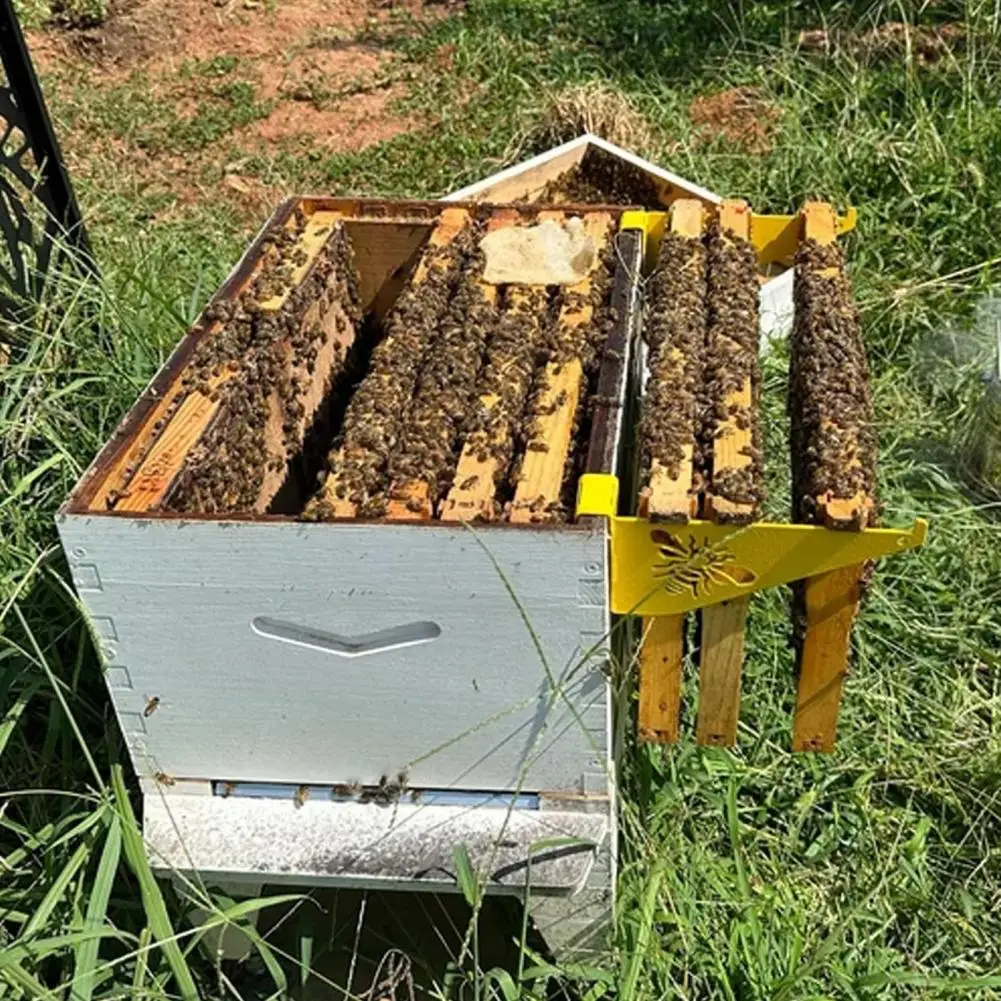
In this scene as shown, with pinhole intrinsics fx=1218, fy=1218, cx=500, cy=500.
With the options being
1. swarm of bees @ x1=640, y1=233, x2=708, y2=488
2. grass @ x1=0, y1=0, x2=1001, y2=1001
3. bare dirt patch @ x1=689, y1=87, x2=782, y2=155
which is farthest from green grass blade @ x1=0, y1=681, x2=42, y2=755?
bare dirt patch @ x1=689, y1=87, x2=782, y2=155

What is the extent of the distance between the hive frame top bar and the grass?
0.89 feet

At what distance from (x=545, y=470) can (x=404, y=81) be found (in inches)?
200

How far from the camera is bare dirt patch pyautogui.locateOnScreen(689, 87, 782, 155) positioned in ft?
16.7

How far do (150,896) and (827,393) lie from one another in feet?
4.51

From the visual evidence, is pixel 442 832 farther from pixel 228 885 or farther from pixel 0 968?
pixel 0 968

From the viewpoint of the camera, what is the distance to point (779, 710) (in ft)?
9.07

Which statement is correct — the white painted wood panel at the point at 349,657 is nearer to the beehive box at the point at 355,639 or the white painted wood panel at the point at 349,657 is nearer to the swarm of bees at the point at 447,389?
the beehive box at the point at 355,639

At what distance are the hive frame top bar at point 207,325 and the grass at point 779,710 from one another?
272 mm

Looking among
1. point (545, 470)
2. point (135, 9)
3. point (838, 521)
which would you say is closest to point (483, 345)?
point (545, 470)

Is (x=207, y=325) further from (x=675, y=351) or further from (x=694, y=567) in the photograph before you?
(x=694, y=567)

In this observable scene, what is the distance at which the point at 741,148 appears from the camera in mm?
5004

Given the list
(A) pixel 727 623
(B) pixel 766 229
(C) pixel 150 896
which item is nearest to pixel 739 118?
(B) pixel 766 229

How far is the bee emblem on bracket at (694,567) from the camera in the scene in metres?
1.85

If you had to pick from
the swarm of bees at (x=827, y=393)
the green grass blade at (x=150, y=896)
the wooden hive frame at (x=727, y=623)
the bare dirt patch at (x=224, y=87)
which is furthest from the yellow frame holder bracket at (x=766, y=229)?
the bare dirt patch at (x=224, y=87)
